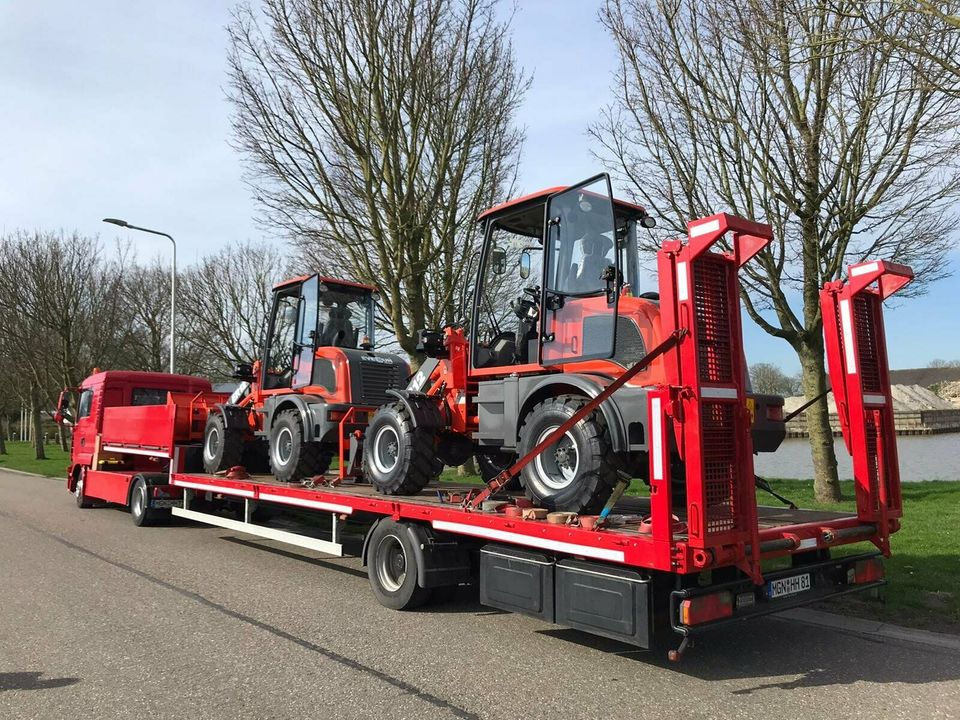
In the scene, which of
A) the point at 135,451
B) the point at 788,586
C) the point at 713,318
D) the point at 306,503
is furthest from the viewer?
the point at 135,451

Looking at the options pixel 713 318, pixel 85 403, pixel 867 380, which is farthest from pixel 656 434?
pixel 85 403

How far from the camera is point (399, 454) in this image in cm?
731

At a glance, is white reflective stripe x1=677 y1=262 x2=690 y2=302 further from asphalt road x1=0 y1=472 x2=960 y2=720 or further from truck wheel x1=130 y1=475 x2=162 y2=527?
truck wheel x1=130 y1=475 x2=162 y2=527

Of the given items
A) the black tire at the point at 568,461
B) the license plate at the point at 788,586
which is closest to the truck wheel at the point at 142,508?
the black tire at the point at 568,461

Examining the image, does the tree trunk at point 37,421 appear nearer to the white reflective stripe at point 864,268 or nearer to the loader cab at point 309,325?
the loader cab at point 309,325

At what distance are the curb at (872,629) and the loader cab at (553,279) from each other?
2.53m

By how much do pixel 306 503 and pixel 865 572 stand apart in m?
5.01

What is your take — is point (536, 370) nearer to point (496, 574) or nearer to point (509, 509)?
point (509, 509)

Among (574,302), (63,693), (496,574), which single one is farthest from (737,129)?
(63,693)

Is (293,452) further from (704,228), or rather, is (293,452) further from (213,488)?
(704,228)

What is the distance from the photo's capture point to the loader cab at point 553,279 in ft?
19.9

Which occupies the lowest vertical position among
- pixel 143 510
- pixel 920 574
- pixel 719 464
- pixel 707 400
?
pixel 920 574

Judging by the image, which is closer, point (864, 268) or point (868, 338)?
point (864, 268)

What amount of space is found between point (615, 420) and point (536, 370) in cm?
119
